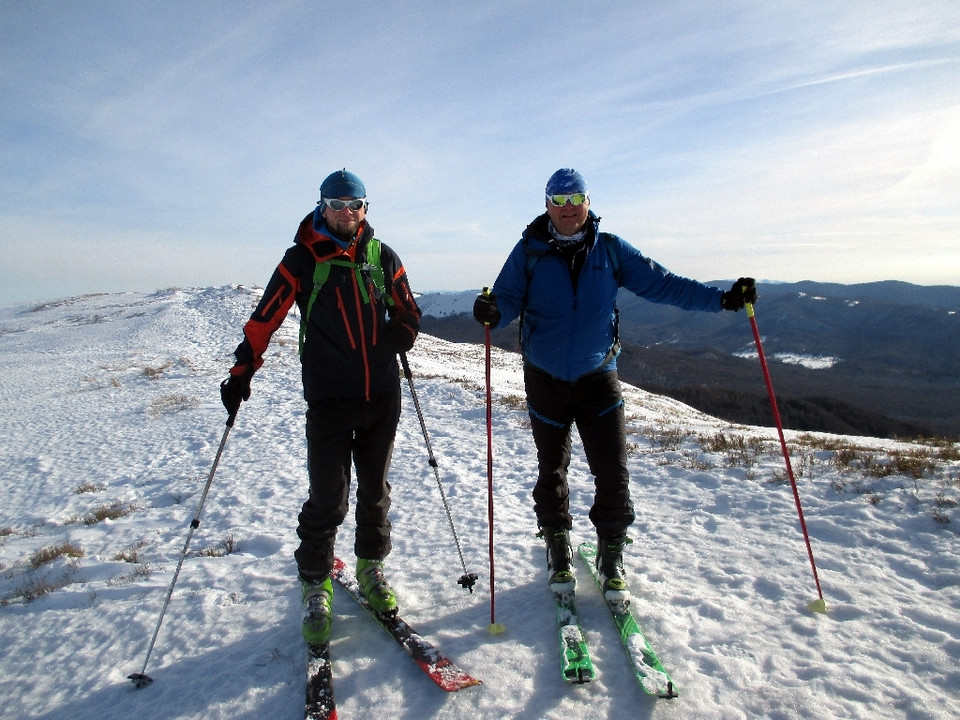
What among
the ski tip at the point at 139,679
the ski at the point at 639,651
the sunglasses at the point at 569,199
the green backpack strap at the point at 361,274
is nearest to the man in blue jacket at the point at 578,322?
the sunglasses at the point at 569,199

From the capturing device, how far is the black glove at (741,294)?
452cm

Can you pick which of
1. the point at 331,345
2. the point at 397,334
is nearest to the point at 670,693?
the point at 397,334

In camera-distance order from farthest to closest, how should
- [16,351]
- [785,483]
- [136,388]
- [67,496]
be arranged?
[16,351]
[136,388]
[67,496]
[785,483]

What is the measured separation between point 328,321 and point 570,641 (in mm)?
2877

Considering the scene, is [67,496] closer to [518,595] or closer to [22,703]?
[22,703]

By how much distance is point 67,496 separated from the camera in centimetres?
958

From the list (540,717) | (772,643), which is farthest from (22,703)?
(772,643)

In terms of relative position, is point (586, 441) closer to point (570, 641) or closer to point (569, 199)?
point (570, 641)

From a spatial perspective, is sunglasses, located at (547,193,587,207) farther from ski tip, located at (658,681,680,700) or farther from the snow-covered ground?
ski tip, located at (658,681,680,700)

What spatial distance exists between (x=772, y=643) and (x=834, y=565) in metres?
1.65

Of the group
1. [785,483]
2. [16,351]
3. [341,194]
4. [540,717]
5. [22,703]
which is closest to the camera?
[540,717]

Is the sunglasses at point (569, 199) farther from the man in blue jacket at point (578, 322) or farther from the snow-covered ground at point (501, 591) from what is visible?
the snow-covered ground at point (501, 591)

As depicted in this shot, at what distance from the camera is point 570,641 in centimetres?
379

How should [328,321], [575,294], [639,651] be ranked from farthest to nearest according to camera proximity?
[575,294] < [328,321] < [639,651]
